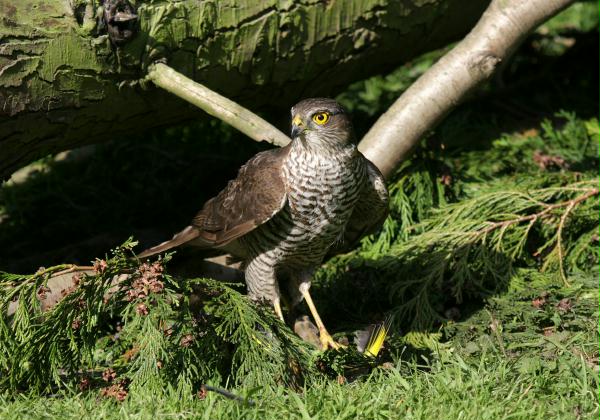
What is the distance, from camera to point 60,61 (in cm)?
462

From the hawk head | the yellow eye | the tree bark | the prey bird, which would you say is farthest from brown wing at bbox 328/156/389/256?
the tree bark

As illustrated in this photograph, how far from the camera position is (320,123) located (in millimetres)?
4379

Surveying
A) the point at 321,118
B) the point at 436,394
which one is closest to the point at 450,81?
the point at 321,118

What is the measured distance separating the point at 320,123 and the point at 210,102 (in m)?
0.90

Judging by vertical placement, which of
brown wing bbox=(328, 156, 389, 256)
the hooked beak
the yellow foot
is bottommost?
the yellow foot

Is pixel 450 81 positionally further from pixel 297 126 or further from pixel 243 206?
pixel 243 206

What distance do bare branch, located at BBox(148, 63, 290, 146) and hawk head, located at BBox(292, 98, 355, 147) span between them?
0.60 meters

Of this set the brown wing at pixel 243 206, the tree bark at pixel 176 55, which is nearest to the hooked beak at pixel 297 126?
the brown wing at pixel 243 206

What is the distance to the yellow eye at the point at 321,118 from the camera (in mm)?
4379

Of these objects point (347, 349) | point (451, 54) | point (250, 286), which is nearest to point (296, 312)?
point (250, 286)

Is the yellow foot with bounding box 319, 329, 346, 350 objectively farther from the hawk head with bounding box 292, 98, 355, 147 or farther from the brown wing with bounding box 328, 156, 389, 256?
the hawk head with bounding box 292, 98, 355, 147

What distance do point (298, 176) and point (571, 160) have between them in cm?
297

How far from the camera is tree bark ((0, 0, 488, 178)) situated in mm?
4551

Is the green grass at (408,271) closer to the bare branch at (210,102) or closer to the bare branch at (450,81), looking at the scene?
the bare branch at (450,81)
